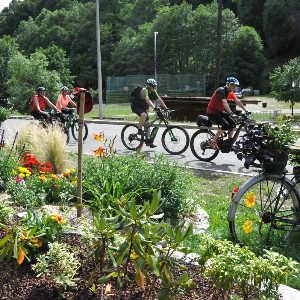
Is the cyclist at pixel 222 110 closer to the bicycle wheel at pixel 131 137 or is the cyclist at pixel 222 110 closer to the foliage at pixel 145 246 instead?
the bicycle wheel at pixel 131 137

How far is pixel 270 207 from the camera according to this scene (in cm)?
410

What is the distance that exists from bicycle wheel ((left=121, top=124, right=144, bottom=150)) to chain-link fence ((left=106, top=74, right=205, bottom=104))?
3558 cm

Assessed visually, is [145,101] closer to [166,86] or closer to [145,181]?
[145,181]

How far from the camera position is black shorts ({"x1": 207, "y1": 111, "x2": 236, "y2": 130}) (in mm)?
9266

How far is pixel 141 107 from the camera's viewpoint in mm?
10750

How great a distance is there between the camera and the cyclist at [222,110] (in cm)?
914

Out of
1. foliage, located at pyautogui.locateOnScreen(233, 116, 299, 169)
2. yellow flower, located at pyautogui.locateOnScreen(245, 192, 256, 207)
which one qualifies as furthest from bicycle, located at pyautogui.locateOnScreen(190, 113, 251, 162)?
yellow flower, located at pyautogui.locateOnScreen(245, 192, 256, 207)

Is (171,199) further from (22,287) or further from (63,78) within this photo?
(63,78)

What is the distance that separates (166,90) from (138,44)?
22.7 metres

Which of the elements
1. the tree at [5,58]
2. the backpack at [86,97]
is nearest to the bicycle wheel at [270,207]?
the backpack at [86,97]

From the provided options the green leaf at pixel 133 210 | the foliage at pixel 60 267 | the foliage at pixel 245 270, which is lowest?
the foliage at pixel 60 267

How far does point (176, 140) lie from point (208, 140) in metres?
1.25

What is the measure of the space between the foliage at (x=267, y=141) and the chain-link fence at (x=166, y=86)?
42758 millimetres

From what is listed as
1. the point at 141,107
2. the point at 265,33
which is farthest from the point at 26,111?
the point at 265,33
